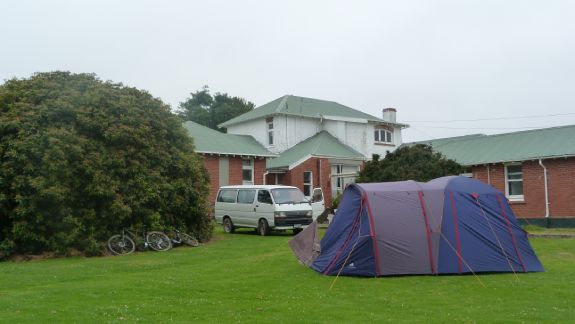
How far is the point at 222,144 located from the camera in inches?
1324

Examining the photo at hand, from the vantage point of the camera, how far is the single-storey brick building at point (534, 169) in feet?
82.7

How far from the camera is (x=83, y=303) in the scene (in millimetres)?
9516

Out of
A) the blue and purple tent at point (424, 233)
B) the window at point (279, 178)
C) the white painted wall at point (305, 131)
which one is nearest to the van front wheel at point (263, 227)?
the blue and purple tent at point (424, 233)

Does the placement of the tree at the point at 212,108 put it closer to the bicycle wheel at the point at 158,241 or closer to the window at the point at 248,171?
the window at the point at 248,171

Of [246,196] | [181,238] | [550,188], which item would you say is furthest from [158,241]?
[550,188]

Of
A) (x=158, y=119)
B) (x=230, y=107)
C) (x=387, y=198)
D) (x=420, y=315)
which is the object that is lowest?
(x=420, y=315)

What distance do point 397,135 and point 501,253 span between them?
30.6 metres

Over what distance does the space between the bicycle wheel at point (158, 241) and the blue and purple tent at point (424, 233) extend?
7.61 metres

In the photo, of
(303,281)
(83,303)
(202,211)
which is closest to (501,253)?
(303,281)

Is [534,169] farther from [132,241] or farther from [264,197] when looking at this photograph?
[132,241]

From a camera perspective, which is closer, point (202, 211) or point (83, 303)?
point (83, 303)

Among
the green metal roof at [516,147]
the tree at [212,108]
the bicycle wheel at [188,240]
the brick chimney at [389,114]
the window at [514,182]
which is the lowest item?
the bicycle wheel at [188,240]

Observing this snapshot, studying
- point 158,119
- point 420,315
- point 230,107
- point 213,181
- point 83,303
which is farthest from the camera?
point 230,107

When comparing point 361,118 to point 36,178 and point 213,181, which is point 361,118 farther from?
point 36,178
